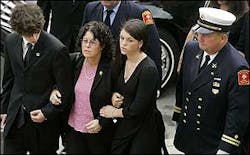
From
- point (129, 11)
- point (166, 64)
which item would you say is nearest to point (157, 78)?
point (129, 11)

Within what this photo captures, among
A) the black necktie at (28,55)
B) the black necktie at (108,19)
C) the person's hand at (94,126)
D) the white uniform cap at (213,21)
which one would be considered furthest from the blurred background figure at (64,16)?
the white uniform cap at (213,21)

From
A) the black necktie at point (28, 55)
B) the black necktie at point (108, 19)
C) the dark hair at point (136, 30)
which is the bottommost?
the black necktie at point (28, 55)

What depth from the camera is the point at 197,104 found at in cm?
369

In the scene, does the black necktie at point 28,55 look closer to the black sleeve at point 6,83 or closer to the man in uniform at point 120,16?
the black sleeve at point 6,83

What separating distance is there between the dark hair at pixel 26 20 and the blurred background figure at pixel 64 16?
2.11m

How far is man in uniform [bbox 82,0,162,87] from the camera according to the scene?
4500mm

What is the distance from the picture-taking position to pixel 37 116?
4.00 meters

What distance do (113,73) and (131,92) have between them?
21 centimetres

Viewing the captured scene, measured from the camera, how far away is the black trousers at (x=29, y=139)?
4.12 meters

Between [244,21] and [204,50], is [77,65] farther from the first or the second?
[244,21]

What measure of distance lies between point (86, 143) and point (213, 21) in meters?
1.38

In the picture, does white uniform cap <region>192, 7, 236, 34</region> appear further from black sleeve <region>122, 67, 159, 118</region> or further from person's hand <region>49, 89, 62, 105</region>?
person's hand <region>49, 89, 62, 105</region>

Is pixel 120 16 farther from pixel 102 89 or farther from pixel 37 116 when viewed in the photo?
pixel 37 116

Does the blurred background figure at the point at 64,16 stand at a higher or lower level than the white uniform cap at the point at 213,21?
lower
